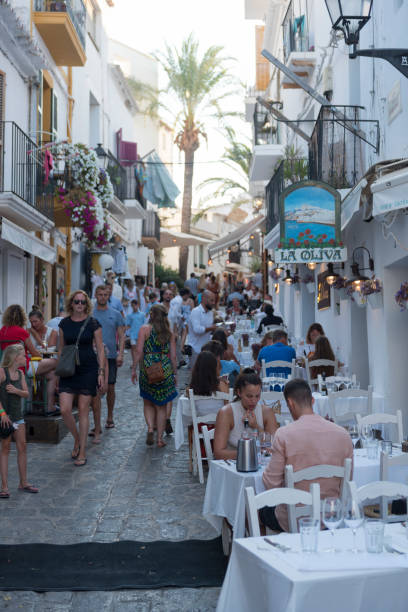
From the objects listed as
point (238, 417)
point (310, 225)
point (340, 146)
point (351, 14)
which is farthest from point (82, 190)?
point (238, 417)

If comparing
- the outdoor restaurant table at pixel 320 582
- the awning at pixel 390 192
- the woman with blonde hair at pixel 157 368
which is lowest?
the outdoor restaurant table at pixel 320 582

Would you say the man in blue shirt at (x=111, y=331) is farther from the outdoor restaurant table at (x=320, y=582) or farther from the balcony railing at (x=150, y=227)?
the balcony railing at (x=150, y=227)

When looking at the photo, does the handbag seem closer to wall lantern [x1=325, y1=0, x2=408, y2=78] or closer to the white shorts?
the white shorts

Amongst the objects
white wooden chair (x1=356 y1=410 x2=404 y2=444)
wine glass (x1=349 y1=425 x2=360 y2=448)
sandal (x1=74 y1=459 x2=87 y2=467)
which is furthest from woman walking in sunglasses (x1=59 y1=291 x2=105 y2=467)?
white wooden chair (x1=356 y1=410 x2=404 y2=444)

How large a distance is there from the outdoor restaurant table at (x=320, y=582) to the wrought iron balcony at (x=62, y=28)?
1549cm

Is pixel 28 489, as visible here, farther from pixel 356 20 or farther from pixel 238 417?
pixel 356 20

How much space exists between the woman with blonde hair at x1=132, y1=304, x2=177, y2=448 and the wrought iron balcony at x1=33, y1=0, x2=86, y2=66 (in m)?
9.48

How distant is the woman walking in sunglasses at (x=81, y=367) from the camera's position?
365 inches

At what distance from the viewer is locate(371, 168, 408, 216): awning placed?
27.0 feet

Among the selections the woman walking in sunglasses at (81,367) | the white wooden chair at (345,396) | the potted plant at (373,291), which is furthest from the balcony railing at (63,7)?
the white wooden chair at (345,396)

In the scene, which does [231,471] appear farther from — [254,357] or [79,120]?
[79,120]

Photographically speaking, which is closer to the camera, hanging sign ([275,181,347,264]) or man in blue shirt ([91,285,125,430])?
man in blue shirt ([91,285,125,430])

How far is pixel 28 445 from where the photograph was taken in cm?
1071

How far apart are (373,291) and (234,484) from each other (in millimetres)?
6298
